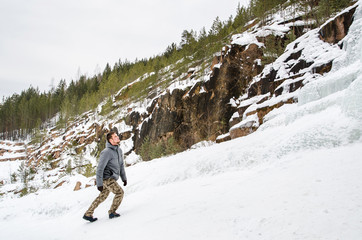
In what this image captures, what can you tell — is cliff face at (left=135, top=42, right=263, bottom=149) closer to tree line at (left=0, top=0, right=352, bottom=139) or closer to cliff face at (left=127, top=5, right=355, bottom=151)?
cliff face at (left=127, top=5, right=355, bottom=151)

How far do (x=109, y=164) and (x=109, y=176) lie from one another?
290 millimetres

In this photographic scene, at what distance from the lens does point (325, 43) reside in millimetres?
16000

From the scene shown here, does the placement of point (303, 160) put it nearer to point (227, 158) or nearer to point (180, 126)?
point (227, 158)

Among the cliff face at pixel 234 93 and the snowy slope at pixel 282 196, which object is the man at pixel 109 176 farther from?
the cliff face at pixel 234 93

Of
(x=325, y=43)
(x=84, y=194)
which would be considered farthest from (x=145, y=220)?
(x=325, y=43)

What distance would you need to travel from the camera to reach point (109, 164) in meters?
5.04

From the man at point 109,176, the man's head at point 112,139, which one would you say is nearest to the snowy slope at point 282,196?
the man at point 109,176

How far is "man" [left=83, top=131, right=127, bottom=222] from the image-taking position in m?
4.82

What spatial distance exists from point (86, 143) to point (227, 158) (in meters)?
57.8

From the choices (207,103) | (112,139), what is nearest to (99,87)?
(207,103)

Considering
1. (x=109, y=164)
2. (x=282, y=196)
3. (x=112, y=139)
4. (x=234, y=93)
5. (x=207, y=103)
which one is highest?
(x=234, y=93)

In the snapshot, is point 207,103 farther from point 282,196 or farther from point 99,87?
point 99,87

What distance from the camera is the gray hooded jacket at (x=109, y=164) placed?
4.80 meters

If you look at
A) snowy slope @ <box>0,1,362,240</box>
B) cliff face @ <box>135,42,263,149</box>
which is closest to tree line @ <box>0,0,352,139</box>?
cliff face @ <box>135,42,263,149</box>
